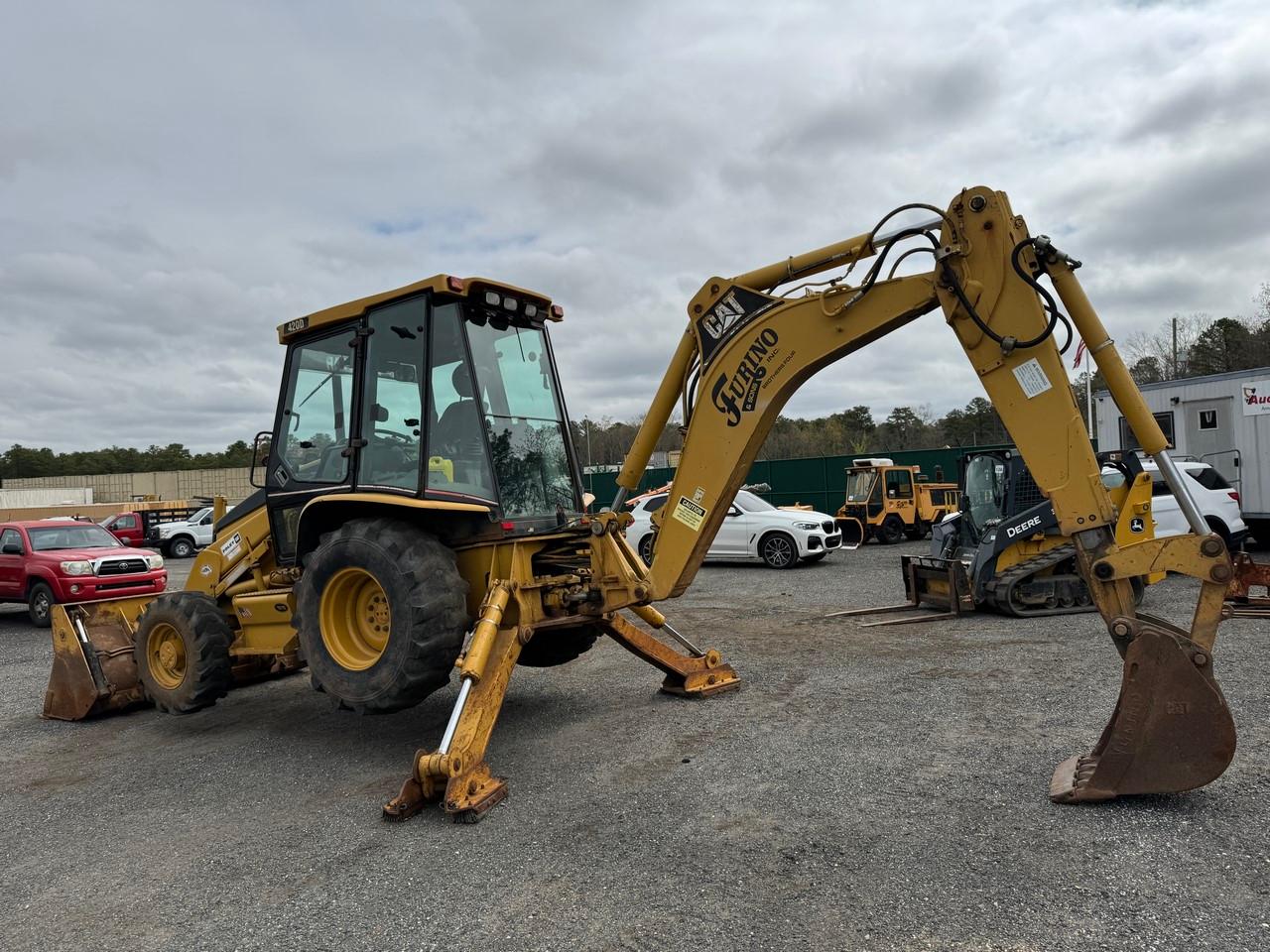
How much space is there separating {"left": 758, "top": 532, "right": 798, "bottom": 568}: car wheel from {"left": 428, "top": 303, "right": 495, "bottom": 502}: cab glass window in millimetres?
11213

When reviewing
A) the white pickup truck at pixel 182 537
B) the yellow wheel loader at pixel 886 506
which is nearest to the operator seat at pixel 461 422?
the yellow wheel loader at pixel 886 506

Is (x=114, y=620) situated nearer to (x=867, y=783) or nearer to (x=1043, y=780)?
(x=867, y=783)

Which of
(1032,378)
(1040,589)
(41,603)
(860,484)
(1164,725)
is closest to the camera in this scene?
(1164,725)

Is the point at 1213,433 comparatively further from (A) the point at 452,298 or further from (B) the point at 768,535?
(A) the point at 452,298

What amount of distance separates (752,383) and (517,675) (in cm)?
392

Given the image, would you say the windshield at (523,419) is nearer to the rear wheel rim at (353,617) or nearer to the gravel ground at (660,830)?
the rear wheel rim at (353,617)

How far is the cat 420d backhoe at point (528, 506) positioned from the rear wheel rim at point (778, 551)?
931 cm

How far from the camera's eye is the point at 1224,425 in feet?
50.1

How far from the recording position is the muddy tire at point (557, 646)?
246 inches

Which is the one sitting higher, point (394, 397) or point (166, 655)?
point (394, 397)

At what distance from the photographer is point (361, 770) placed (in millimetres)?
5172

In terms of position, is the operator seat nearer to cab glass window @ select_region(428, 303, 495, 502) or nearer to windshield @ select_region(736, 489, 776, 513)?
cab glass window @ select_region(428, 303, 495, 502)

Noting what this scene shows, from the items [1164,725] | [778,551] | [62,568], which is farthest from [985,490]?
[62,568]

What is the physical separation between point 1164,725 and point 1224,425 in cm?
1435
